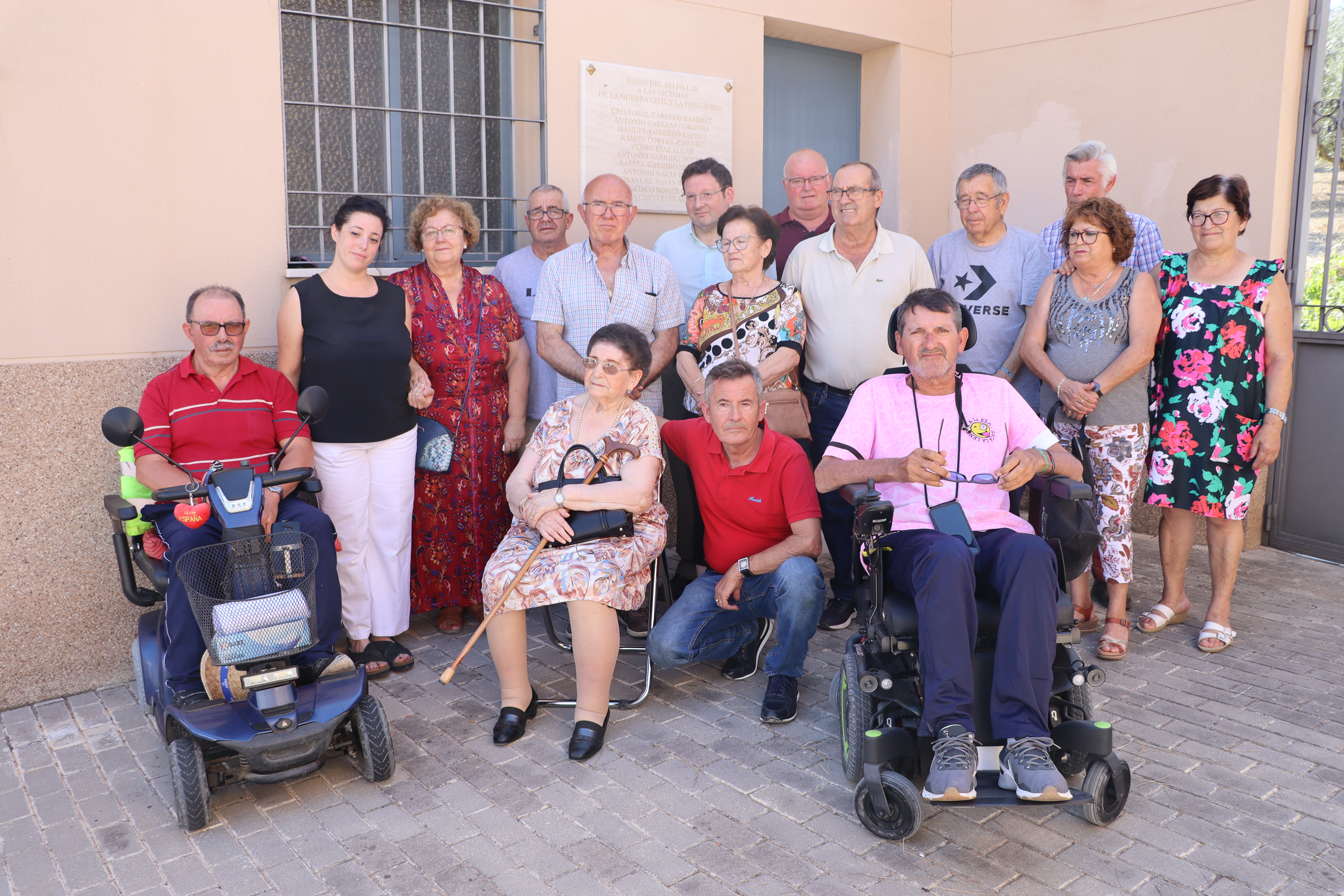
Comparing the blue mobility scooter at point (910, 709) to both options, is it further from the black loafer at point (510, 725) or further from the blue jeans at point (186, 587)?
the blue jeans at point (186, 587)

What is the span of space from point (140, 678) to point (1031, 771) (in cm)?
298

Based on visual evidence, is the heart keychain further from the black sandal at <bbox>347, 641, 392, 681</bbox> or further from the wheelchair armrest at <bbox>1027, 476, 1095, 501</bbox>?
the wheelchair armrest at <bbox>1027, 476, 1095, 501</bbox>

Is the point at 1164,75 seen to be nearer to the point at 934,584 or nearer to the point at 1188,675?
the point at 1188,675

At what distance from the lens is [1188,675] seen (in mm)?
4156

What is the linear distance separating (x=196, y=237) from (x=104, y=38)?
79 cm

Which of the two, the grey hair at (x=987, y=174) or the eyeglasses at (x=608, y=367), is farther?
the grey hair at (x=987, y=174)

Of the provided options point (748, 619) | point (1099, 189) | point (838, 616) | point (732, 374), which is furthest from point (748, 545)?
point (1099, 189)

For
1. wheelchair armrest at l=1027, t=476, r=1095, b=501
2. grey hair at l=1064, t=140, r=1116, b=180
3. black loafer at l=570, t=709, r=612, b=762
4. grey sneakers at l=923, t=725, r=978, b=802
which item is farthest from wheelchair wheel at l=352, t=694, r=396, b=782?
grey hair at l=1064, t=140, r=1116, b=180

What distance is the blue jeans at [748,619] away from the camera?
367 cm

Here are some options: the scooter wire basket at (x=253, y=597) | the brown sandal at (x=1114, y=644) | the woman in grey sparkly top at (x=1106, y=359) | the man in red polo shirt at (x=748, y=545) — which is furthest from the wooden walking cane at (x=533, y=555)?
the brown sandal at (x=1114, y=644)

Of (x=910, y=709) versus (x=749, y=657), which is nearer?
(x=910, y=709)

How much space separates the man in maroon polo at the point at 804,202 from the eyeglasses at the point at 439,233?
5.57 feet

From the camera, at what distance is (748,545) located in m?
3.91

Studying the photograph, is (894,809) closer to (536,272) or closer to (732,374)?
(732,374)
